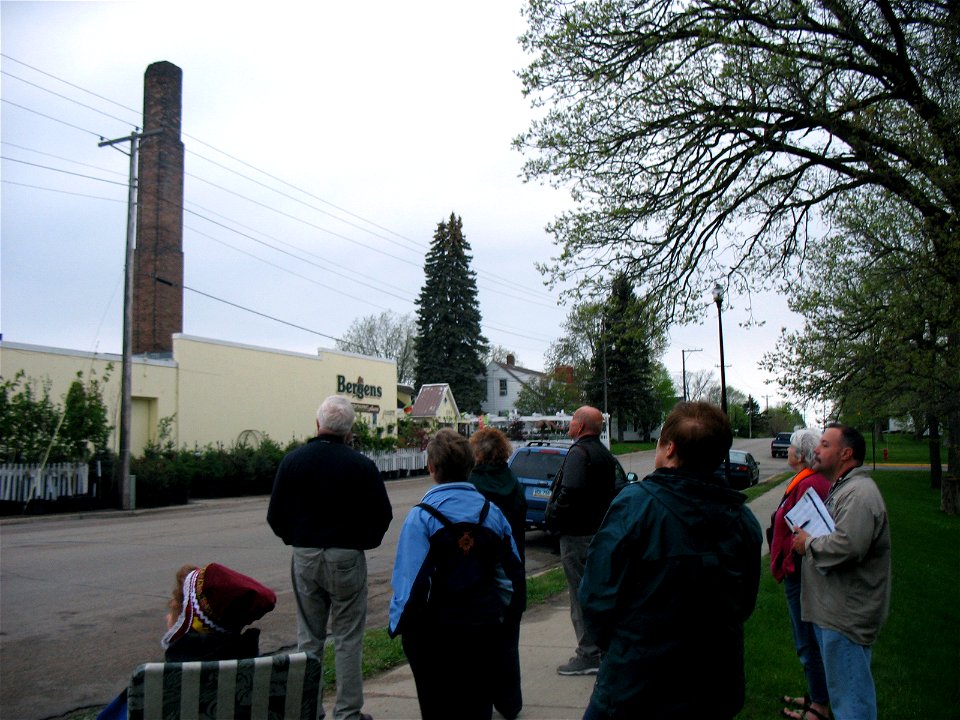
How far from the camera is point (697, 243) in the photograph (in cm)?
1160

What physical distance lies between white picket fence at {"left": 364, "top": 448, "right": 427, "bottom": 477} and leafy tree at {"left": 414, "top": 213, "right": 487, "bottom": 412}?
19738mm

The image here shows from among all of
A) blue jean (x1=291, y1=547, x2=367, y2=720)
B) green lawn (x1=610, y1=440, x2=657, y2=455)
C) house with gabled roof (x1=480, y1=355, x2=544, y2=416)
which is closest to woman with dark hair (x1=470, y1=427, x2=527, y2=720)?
blue jean (x1=291, y1=547, x2=367, y2=720)

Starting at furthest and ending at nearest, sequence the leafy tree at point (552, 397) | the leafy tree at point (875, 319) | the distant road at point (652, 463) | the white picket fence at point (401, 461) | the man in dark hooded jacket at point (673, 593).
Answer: the leafy tree at point (552, 397) → the white picket fence at point (401, 461) → the distant road at point (652, 463) → the leafy tree at point (875, 319) → the man in dark hooded jacket at point (673, 593)

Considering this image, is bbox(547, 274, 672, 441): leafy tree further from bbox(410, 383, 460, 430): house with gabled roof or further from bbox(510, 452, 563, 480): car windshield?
bbox(510, 452, 563, 480): car windshield

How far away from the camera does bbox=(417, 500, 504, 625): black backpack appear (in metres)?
3.70

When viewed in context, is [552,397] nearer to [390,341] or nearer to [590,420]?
[390,341]

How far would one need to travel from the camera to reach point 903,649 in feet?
22.4

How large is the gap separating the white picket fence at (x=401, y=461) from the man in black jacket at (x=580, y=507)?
30.0 m

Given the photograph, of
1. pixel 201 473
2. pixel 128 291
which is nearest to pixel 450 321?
pixel 201 473

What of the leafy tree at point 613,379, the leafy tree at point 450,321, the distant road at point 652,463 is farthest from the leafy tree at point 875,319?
the leafy tree at point 450,321

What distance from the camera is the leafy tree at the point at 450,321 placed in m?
59.7

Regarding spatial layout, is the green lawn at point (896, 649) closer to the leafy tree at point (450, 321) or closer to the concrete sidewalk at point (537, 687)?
the concrete sidewalk at point (537, 687)

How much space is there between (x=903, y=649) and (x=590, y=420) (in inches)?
138

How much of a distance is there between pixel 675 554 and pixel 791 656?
15.0 feet
